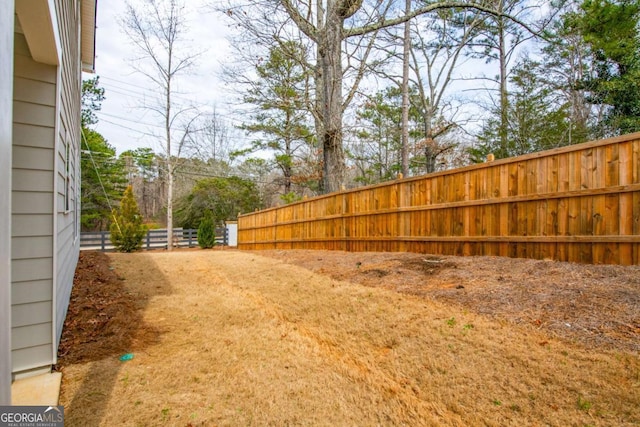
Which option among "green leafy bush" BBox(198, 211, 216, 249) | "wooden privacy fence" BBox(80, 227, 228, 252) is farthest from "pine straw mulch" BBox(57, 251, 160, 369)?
"wooden privacy fence" BBox(80, 227, 228, 252)

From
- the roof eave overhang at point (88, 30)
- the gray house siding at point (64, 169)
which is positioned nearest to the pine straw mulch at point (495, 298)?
the gray house siding at point (64, 169)

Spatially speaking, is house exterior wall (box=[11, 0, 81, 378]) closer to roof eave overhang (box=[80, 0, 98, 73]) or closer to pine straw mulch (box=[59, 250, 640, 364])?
pine straw mulch (box=[59, 250, 640, 364])

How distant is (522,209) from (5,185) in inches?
190

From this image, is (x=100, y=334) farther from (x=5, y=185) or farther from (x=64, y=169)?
(x=5, y=185)

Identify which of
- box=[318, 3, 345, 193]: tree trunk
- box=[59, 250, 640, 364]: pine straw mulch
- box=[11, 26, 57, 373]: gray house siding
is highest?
box=[318, 3, 345, 193]: tree trunk

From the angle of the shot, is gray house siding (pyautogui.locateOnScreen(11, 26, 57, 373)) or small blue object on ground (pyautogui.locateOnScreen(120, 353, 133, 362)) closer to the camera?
gray house siding (pyautogui.locateOnScreen(11, 26, 57, 373))

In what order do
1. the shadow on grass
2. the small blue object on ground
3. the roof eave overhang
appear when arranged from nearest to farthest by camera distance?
the shadow on grass < the small blue object on ground < the roof eave overhang

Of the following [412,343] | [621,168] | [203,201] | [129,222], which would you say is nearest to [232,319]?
[412,343]

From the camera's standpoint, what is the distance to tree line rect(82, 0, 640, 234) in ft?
28.2

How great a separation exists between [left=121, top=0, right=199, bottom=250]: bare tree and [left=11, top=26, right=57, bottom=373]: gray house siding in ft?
49.0

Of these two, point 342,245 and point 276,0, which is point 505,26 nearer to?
point 276,0

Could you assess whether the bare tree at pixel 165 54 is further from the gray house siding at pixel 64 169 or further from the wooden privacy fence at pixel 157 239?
the gray house siding at pixel 64 169

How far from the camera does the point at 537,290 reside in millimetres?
3066

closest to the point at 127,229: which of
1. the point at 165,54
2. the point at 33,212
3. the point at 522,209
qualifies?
the point at 165,54
